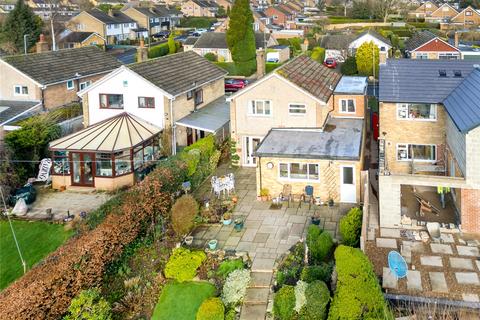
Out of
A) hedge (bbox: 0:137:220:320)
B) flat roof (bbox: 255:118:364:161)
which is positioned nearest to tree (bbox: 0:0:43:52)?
flat roof (bbox: 255:118:364:161)

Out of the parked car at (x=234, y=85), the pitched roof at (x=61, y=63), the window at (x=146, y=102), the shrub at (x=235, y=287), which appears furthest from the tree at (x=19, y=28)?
the shrub at (x=235, y=287)

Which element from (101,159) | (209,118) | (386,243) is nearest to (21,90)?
(101,159)

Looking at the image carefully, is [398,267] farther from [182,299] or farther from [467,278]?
[182,299]

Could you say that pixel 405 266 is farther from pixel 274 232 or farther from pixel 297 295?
pixel 274 232

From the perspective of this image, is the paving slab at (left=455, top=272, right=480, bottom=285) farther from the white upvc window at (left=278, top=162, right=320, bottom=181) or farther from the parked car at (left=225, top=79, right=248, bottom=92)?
the parked car at (left=225, top=79, right=248, bottom=92)

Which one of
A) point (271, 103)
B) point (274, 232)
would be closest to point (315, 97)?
point (271, 103)

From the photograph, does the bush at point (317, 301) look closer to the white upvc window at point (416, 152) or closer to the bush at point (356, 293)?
the bush at point (356, 293)

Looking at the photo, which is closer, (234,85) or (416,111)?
(416,111)
